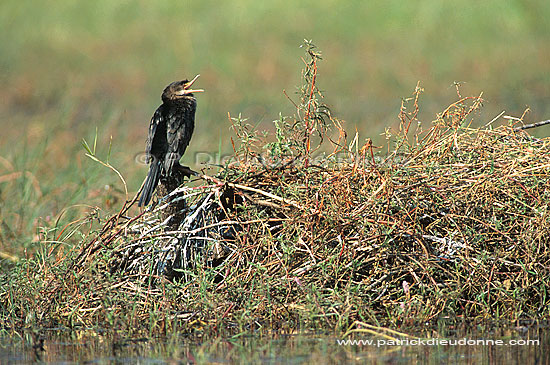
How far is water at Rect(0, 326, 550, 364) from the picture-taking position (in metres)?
3.79

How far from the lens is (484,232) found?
4465mm

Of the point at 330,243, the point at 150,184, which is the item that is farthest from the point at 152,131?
the point at 330,243

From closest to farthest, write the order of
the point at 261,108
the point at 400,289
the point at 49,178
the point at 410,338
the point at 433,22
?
the point at 410,338
the point at 400,289
the point at 49,178
the point at 261,108
the point at 433,22

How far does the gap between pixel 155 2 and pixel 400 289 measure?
1387cm

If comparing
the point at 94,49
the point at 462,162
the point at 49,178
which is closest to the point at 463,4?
the point at 94,49

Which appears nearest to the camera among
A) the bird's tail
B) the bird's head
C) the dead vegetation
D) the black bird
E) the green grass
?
the dead vegetation

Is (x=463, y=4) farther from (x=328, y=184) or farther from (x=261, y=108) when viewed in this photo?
(x=328, y=184)

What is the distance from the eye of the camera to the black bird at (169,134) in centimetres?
466

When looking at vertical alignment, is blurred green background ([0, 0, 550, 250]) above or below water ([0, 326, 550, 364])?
above

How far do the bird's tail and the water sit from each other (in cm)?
70

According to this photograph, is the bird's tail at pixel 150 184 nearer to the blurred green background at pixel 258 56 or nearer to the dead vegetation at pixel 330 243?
the dead vegetation at pixel 330 243

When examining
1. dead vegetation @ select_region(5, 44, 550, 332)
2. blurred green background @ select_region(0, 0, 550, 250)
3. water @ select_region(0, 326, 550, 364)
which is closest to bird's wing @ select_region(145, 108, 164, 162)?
dead vegetation @ select_region(5, 44, 550, 332)

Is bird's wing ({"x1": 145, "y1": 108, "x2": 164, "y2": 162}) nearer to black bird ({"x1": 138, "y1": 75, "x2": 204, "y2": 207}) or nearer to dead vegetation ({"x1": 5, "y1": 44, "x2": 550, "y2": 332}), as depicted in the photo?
black bird ({"x1": 138, "y1": 75, "x2": 204, "y2": 207})

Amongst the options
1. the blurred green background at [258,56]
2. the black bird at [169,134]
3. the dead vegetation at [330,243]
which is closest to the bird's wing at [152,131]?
the black bird at [169,134]
